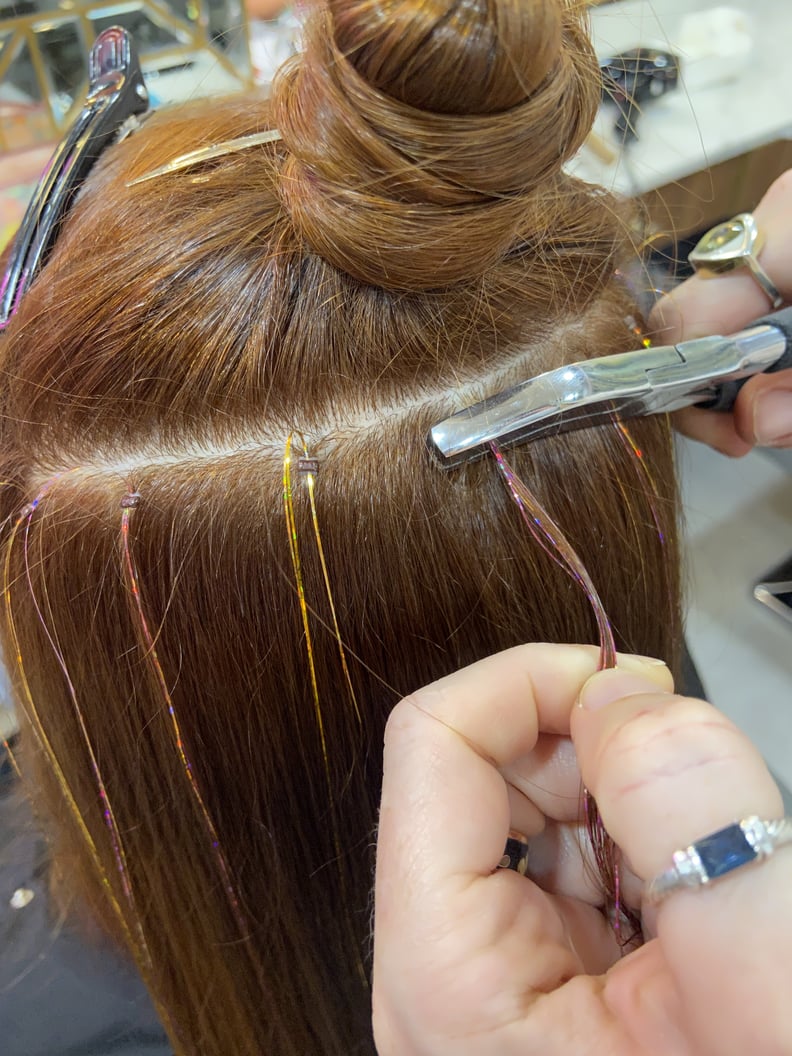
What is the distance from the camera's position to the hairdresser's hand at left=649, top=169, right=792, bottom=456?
2.45 feet

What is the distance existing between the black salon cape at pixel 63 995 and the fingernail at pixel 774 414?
3.18 feet

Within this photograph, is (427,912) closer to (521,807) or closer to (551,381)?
(521,807)

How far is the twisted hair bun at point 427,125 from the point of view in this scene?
41 centimetres

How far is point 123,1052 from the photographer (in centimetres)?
89

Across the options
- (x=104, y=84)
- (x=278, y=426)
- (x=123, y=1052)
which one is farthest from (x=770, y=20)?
(x=123, y=1052)

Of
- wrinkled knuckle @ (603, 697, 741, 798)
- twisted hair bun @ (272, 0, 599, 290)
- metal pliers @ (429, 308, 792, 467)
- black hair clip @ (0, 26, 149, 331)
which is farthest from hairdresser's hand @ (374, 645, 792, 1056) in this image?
black hair clip @ (0, 26, 149, 331)

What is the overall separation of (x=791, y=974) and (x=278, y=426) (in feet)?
1.47

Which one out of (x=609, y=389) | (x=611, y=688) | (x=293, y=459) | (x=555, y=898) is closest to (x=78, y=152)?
(x=293, y=459)

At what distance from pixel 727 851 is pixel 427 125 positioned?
44 centimetres

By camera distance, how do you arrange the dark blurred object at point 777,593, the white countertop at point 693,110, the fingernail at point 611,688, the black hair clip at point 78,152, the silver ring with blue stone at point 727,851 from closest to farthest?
1. the silver ring with blue stone at point 727,851
2. the fingernail at point 611,688
3. the black hair clip at point 78,152
4. the dark blurred object at point 777,593
5. the white countertop at point 693,110

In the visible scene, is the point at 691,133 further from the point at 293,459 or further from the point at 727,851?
the point at 727,851

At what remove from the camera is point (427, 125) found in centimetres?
45

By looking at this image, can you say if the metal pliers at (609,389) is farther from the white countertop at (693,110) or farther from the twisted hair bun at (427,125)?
the white countertop at (693,110)

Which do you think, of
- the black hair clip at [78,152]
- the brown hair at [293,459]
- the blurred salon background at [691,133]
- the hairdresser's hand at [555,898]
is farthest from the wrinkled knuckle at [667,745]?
the blurred salon background at [691,133]
